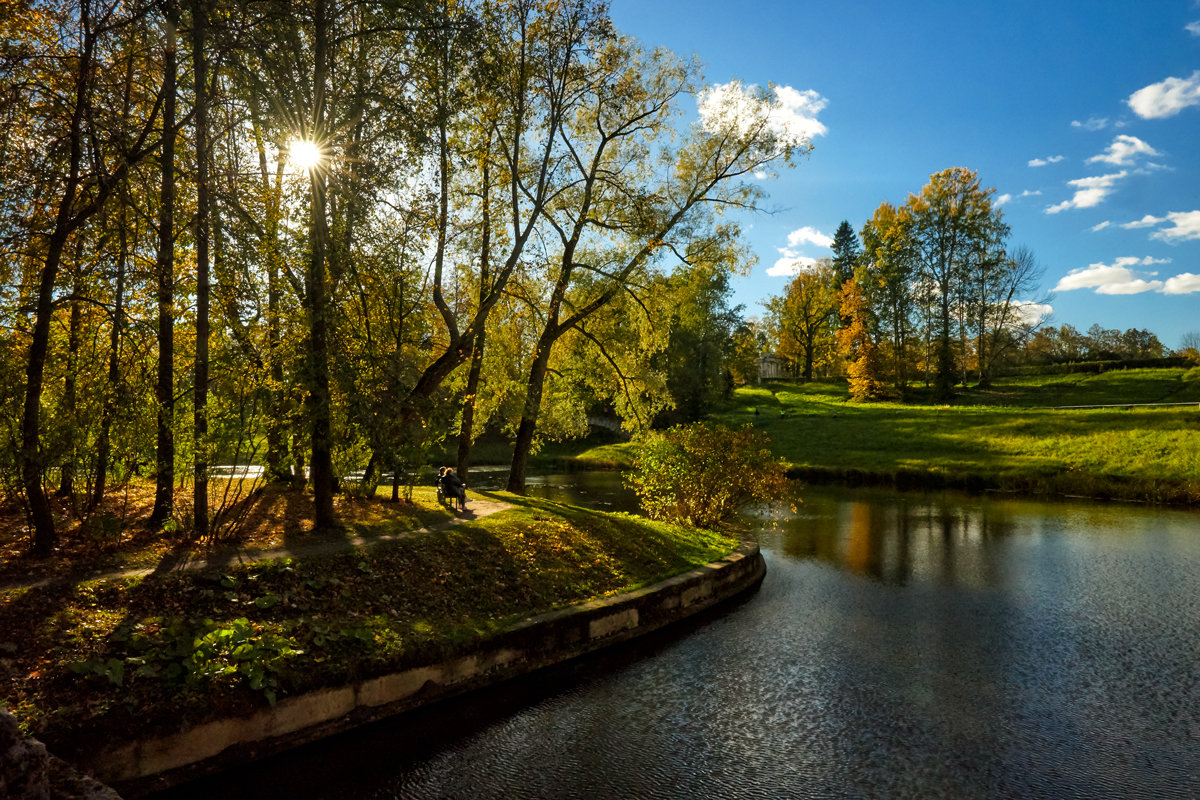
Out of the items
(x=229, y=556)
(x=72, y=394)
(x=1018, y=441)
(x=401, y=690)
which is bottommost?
(x=401, y=690)

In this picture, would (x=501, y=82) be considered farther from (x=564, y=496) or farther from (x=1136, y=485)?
(x=1136, y=485)

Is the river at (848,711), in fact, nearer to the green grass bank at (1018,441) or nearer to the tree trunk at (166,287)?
the tree trunk at (166,287)

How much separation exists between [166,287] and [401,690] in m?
6.00

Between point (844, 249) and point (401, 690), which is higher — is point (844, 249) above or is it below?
above

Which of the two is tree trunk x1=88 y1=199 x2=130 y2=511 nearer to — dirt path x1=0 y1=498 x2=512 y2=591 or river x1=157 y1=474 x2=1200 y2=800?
dirt path x1=0 y1=498 x2=512 y2=591

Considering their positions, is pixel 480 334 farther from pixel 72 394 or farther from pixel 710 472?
pixel 72 394

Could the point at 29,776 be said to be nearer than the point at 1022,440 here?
Yes

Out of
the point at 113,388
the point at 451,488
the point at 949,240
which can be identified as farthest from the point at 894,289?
the point at 113,388

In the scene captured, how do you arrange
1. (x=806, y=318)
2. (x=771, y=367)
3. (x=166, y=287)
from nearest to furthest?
(x=166, y=287), (x=806, y=318), (x=771, y=367)

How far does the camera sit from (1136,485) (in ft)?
78.1

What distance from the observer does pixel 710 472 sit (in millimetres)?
14984

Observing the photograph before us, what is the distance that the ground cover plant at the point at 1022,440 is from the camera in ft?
82.4

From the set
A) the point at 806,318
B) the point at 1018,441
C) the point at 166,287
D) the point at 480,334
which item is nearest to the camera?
the point at 166,287

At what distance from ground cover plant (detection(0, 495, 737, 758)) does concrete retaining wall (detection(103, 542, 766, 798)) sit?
0.50ft
